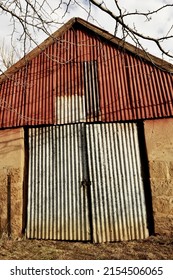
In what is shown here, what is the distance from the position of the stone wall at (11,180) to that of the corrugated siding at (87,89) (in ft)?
1.35

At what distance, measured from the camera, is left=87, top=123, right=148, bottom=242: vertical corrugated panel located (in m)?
6.96

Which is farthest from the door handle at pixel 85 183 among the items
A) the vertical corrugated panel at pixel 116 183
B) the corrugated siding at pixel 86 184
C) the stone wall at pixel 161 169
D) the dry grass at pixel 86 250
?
the stone wall at pixel 161 169

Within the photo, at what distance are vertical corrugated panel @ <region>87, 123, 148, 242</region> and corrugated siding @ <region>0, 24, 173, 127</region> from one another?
442 mm

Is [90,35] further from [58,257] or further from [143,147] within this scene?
[58,257]

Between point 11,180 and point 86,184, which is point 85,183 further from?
point 11,180

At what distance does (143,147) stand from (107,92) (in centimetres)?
175

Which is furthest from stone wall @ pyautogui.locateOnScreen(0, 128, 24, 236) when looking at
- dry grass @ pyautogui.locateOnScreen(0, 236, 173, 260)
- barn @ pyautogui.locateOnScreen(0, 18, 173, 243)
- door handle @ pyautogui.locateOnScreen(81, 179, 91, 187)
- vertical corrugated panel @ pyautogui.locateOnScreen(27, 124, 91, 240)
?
door handle @ pyautogui.locateOnScreen(81, 179, 91, 187)

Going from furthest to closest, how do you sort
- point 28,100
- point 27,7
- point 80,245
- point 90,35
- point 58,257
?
point 90,35, point 28,100, point 80,245, point 58,257, point 27,7

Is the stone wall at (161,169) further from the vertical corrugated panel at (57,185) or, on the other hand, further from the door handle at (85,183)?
the vertical corrugated panel at (57,185)

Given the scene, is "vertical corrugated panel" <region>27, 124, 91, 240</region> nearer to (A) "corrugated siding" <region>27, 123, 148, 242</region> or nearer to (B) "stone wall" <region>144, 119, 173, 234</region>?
(A) "corrugated siding" <region>27, 123, 148, 242</region>

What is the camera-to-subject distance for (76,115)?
25.0 ft

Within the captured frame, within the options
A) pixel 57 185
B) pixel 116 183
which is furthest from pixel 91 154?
pixel 57 185

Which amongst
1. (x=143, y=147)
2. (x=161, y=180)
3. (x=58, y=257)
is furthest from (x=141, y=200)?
(x=58, y=257)

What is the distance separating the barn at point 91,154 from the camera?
702 centimetres
